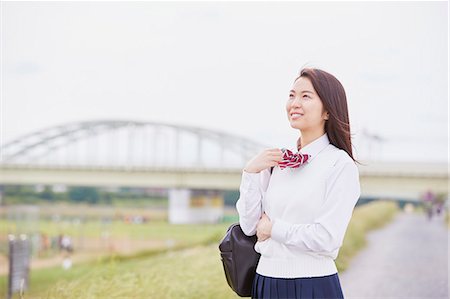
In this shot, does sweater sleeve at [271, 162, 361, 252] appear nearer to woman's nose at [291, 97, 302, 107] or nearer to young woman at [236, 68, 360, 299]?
young woman at [236, 68, 360, 299]

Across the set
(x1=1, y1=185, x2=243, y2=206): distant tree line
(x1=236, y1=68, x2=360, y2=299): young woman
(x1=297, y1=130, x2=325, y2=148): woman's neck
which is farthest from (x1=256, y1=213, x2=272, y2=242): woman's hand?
(x1=1, y1=185, x2=243, y2=206): distant tree line

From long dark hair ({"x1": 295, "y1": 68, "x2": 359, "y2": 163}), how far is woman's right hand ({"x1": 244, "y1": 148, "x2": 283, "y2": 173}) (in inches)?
6.2

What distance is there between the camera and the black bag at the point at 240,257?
1.87m

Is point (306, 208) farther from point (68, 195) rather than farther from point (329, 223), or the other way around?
point (68, 195)

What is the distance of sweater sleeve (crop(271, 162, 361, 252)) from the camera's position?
5.54ft

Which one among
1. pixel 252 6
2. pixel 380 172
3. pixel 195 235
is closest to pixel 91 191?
pixel 195 235

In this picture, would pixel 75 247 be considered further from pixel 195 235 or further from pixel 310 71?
pixel 310 71

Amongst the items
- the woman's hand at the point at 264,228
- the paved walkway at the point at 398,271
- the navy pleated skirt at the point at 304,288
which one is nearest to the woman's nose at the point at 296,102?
the woman's hand at the point at 264,228

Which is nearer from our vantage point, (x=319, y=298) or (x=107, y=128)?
(x=319, y=298)

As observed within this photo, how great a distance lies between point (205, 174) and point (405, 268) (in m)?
15.2

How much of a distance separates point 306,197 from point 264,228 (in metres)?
0.13

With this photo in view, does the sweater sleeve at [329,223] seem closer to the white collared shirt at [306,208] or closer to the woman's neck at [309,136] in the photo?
the white collared shirt at [306,208]

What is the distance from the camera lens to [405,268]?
6.79 m

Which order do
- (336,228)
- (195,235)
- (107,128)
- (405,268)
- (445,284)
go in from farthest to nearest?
(107,128) < (195,235) < (405,268) < (445,284) < (336,228)
